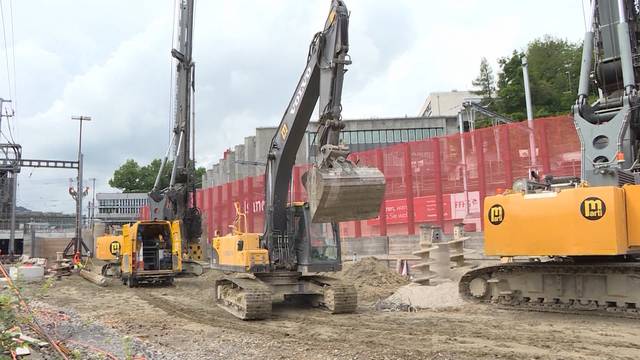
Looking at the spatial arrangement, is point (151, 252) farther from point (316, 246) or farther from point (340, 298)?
point (340, 298)

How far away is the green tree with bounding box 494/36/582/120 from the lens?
46750 mm

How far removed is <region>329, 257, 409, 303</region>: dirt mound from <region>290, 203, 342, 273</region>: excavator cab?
10.5 ft

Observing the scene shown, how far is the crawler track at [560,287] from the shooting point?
962cm

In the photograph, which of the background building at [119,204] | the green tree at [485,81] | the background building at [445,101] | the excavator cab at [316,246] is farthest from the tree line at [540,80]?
the background building at [119,204]

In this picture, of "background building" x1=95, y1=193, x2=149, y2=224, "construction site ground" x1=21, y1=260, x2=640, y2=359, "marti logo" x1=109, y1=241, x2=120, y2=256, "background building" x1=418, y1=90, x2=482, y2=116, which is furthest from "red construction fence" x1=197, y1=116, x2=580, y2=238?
"background building" x1=95, y1=193, x2=149, y2=224

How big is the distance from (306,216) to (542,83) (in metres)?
43.4

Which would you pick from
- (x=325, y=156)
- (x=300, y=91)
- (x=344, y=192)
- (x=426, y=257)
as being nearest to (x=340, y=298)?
(x=344, y=192)

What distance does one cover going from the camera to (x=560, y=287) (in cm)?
1044

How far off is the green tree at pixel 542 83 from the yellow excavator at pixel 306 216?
37.0 metres

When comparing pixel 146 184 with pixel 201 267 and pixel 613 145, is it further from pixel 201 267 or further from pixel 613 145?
pixel 613 145

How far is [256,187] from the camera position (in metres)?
31.3

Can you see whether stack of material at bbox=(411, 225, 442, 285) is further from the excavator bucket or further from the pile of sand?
the excavator bucket

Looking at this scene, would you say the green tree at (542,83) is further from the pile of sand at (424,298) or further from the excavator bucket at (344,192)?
the excavator bucket at (344,192)

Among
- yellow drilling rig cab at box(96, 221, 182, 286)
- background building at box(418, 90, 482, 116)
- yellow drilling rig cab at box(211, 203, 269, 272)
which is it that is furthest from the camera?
background building at box(418, 90, 482, 116)
